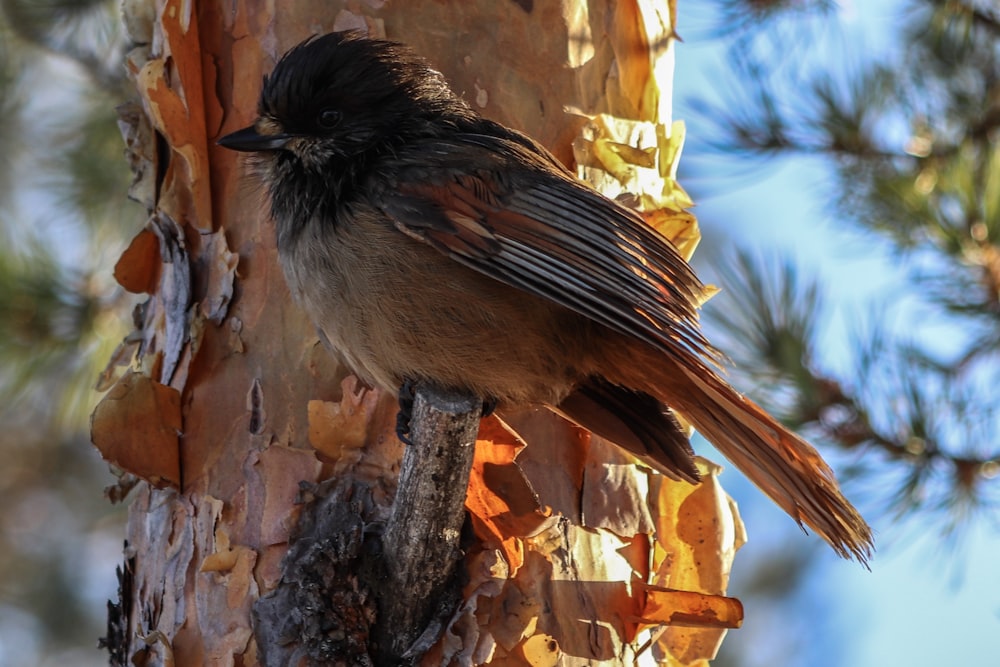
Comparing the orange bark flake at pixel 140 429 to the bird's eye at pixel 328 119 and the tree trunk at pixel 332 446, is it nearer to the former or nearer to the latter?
the tree trunk at pixel 332 446

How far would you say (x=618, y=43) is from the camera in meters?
3.26

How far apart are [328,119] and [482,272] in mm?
703

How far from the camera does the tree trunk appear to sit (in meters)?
2.56

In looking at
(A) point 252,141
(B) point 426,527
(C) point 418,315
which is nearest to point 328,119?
(A) point 252,141

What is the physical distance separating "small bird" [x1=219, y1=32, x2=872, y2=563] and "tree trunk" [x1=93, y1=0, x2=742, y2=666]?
0.13 m

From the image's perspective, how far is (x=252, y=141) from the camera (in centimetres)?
288

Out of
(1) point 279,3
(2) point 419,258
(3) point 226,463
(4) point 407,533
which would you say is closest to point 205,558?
(3) point 226,463

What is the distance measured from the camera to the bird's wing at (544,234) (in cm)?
257

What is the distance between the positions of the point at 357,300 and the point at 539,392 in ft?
1.56

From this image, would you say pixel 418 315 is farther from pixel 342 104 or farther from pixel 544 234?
pixel 342 104

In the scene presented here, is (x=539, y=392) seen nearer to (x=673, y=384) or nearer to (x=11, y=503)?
(x=673, y=384)

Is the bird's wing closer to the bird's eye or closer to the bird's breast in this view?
the bird's breast

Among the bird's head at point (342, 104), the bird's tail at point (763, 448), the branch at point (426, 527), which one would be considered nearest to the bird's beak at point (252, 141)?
the bird's head at point (342, 104)

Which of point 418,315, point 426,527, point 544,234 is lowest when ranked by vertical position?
point 426,527
